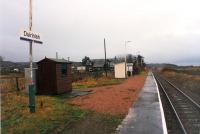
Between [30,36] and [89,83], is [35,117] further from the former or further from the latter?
[89,83]

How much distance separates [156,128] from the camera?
12.1 meters

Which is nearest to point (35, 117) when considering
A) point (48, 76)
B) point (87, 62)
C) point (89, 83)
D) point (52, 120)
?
point (52, 120)

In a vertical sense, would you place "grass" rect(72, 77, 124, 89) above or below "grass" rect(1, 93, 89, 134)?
above

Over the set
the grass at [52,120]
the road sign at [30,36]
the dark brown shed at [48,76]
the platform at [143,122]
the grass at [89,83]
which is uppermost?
the road sign at [30,36]

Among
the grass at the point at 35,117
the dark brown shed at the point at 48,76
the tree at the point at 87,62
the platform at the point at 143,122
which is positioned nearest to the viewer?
the grass at the point at 35,117

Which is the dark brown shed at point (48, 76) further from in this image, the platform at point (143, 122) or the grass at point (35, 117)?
the platform at point (143, 122)

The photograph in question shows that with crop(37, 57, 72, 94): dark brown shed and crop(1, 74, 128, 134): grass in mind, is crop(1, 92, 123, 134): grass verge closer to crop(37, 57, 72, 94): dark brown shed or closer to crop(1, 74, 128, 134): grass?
crop(1, 74, 128, 134): grass

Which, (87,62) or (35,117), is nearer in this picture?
(35,117)

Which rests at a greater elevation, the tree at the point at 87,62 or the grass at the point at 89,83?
the tree at the point at 87,62

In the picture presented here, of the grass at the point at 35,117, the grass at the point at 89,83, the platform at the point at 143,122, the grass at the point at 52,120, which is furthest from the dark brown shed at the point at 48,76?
the grass at the point at 89,83

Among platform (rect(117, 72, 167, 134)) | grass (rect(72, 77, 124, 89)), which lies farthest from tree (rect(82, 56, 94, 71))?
platform (rect(117, 72, 167, 134))

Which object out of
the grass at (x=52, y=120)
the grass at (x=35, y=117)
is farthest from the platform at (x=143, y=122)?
the grass at (x=35, y=117)

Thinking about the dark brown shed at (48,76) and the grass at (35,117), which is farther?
the dark brown shed at (48,76)

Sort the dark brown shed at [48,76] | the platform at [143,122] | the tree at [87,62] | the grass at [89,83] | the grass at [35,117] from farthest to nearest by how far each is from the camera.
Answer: the tree at [87,62] → the grass at [89,83] → the dark brown shed at [48,76] → the platform at [143,122] → the grass at [35,117]
